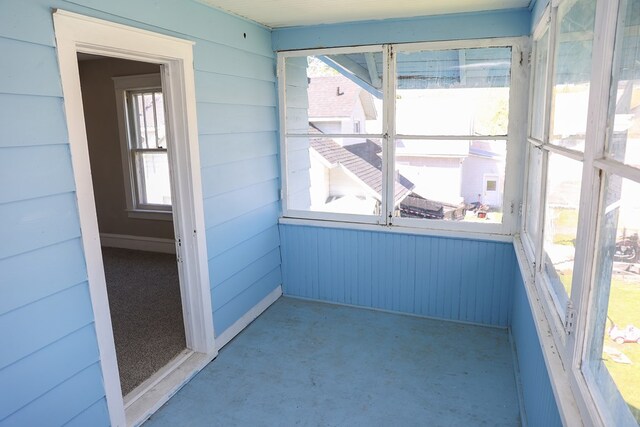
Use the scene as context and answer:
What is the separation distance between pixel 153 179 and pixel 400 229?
3.27 metres

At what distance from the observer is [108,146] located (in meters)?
5.33

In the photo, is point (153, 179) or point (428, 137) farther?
point (153, 179)

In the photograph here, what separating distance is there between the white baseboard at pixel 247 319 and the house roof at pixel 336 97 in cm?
161

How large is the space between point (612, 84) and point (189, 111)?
2.19 metres

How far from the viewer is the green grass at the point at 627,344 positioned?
3.15 feet

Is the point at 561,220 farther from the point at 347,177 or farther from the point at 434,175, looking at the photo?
the point at 347,177

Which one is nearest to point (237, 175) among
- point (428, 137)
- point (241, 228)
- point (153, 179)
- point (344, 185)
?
point (241, 228)

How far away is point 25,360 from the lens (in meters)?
1.76

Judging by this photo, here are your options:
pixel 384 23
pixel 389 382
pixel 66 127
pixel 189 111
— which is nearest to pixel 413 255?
pixel 389 382

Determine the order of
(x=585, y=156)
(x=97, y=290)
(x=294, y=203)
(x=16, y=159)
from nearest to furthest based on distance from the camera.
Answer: (x=585, y=156) → (x=16, y=159) → (x=97, y=290) → (x=294, y=203)

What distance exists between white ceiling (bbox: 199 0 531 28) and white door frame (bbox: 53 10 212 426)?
0.54 meters

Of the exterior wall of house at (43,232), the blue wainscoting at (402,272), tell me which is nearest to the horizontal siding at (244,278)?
the blue wainscoting at (402,272)

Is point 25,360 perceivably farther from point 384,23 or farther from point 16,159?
point 384,23

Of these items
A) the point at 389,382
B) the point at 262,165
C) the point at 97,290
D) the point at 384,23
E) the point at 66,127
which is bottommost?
the point at 389,382
